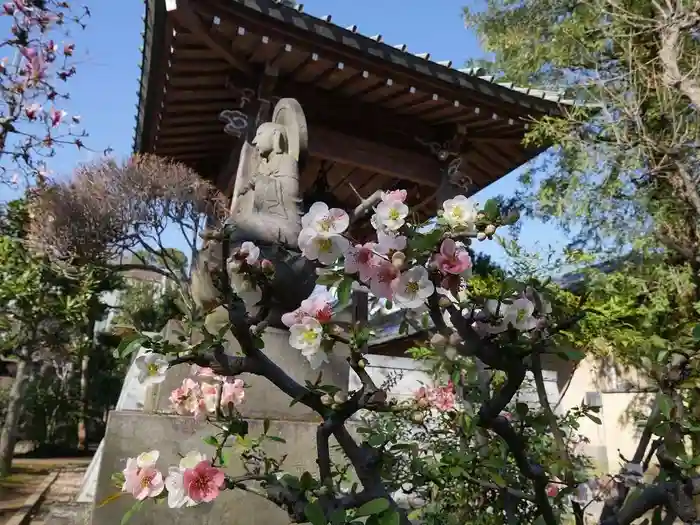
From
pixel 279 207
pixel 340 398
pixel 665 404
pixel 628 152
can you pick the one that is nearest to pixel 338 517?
pixel 340 398

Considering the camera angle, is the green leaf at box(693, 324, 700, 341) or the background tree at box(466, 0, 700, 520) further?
the background tree at box(466, 0, 700, 520)

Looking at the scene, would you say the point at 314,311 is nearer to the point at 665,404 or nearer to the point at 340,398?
the point at 340,398

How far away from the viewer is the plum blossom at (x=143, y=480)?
3.67 feet

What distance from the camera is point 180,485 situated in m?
1.08

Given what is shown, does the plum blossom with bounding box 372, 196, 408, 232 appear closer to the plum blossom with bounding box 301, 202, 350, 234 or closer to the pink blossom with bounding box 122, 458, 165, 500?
the plum blossom with bounding box 301, 202, 350, 234

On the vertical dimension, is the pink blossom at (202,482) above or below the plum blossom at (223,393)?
below

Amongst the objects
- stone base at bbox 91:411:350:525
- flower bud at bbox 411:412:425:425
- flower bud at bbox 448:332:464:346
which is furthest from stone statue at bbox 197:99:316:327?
flower bud at bbox 448:332:464:346

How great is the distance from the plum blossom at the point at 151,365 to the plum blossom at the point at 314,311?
288 millimetres

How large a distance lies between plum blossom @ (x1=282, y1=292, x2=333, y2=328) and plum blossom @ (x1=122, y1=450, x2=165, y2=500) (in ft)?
1.51

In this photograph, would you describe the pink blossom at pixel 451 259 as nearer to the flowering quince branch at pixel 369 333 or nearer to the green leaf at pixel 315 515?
the flowering quince branch at pixel 369 333

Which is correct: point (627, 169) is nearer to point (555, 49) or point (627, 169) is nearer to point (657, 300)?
point (657, 300)

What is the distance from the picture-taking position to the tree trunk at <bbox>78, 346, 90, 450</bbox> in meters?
11.3

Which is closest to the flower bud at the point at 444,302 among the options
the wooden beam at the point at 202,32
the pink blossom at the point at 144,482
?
the pink blossom at the point at 144,482

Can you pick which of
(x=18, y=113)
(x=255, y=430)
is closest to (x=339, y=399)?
(x=255, y=430)
